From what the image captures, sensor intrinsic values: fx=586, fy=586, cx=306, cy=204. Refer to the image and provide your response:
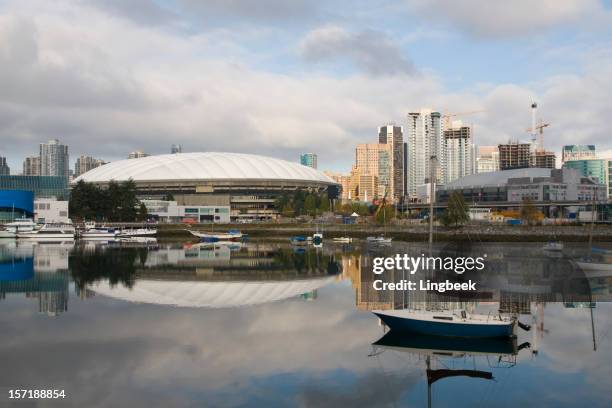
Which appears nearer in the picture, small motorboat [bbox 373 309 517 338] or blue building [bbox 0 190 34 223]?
small motorboat [bbox 373 309 517 338]

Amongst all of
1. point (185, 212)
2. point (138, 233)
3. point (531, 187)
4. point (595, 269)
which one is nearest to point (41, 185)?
point (185, 212)

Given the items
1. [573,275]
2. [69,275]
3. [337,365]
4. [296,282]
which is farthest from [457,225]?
[337,365]

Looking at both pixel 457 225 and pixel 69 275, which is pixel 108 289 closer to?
pixel 69 275

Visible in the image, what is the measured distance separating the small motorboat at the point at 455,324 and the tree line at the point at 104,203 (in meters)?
93.6

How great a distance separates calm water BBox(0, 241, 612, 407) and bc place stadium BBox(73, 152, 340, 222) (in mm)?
80966

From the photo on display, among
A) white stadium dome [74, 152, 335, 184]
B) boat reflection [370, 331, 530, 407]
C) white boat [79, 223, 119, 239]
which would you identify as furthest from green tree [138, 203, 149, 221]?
boat reflection [370, 331, 530, 407]

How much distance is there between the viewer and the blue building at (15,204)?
346ft

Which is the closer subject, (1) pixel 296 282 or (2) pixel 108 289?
(2) pixel 108 289

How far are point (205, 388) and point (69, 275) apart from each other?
96.5ft

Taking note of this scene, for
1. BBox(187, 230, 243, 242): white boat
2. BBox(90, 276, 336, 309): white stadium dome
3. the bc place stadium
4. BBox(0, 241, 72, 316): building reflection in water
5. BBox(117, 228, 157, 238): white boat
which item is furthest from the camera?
the bc place stadium

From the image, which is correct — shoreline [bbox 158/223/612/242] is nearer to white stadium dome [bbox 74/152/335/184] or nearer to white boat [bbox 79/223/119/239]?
white boat [bbox 79/223/119/239]

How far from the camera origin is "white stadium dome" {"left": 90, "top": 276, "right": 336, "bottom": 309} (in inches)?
1259

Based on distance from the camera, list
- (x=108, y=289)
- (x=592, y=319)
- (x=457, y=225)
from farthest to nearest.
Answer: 1. (x=457, y=225)
2. (x=108, y=289)
3. (x=592, y=319)

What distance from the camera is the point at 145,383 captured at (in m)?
17.6
